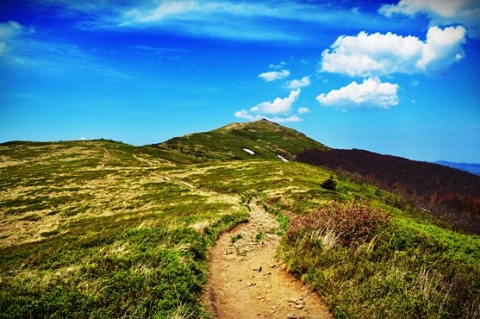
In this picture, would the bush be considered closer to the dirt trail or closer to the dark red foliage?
the dirt trail

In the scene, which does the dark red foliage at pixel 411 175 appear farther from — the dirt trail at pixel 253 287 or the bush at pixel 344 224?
the dirt trail at pixel 253 287

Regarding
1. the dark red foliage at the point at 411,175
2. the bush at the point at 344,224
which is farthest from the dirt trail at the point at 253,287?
the dark red foliage at the point at 411,175

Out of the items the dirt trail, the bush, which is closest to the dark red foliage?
the bush

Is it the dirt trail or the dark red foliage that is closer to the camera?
the dirt trail

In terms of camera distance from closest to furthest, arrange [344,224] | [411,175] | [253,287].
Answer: [253,287]
[344,224]
[411,175]

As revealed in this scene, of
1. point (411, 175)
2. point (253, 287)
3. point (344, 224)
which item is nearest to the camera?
point (253, 287)

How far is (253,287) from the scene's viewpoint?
1282 cm

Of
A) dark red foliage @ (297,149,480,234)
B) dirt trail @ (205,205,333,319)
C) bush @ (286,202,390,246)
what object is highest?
dark red foliage @ (297,149,480,234)

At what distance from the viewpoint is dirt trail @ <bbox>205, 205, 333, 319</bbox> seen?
1071cm

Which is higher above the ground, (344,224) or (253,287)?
(344,224)

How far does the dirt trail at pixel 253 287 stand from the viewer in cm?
1071

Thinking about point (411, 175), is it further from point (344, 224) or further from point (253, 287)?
point (253, 287)

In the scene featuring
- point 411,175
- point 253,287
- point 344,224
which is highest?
point 411,175

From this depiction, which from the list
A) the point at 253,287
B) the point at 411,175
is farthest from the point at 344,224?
the point at 411,175
